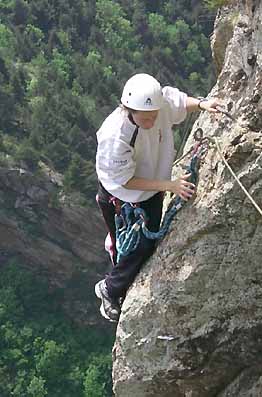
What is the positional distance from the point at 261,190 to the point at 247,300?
2.41 ft

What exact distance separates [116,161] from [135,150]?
0.18m

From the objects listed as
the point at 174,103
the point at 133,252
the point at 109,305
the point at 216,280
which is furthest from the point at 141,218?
the point at 109,305

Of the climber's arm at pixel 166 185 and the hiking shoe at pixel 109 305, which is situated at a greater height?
the climber's arm at pixel 166 185

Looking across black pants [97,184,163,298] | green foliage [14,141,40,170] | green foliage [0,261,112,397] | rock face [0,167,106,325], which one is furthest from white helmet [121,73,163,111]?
green foliage [14,141,40,170]

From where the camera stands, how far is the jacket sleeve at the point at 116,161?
15.5 ft

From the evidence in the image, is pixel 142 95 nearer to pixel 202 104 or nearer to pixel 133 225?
pixel 202 104

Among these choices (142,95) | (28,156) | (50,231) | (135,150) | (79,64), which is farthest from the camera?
(79,64)

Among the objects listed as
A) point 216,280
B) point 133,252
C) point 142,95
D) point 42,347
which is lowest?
point 42,347

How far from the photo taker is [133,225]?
16.9ft

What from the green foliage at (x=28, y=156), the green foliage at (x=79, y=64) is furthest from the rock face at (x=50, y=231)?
the green foliage at (x=79, y=64)

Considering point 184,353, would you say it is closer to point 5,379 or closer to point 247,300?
point 247,300

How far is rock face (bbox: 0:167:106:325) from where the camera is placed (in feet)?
116

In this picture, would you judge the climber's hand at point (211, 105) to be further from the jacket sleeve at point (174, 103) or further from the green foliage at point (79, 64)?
the green foliage at point (79, 64)

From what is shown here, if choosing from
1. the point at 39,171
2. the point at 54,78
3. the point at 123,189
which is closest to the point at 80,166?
the point at 39,171
